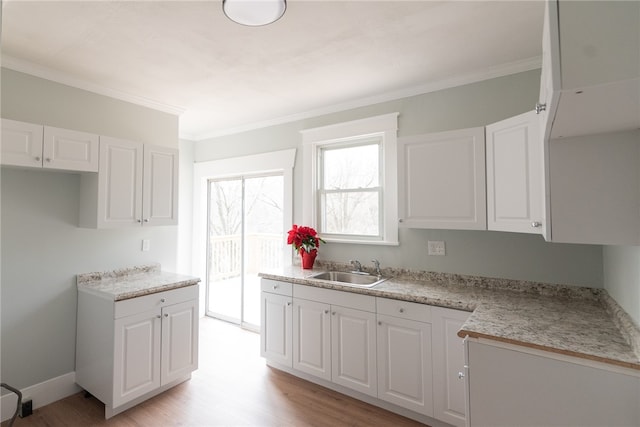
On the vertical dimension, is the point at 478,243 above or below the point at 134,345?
above

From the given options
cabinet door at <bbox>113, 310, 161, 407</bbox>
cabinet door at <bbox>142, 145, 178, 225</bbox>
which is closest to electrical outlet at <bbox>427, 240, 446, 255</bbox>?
→ cabinet door at <bbox>113, 310, 161, 407</bbox>

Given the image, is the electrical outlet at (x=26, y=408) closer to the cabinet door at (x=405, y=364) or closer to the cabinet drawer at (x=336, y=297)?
the cabinet drawer at (x=336, y=297)

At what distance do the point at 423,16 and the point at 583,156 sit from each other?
1144mm

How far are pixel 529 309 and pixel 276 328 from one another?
A: 2046mm

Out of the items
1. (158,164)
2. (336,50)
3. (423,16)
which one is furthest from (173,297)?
(423,16)

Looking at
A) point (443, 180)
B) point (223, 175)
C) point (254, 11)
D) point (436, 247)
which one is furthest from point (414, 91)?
point (223, 175)

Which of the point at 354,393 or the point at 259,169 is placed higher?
the point at 259,169

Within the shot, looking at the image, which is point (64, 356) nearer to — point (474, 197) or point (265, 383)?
point (265, 383)

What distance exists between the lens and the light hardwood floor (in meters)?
2.25

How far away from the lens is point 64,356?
102 inches

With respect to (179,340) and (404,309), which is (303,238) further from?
(179,340)

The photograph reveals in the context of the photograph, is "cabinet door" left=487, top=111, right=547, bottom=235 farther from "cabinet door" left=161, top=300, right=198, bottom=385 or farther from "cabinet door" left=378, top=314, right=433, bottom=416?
"cabinet door" left=161, top=300, right=198, bottom=385

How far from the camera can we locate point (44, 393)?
2451 mm

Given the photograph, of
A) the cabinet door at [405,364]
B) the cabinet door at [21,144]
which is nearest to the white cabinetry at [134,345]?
the cabinet door at [21,144]
